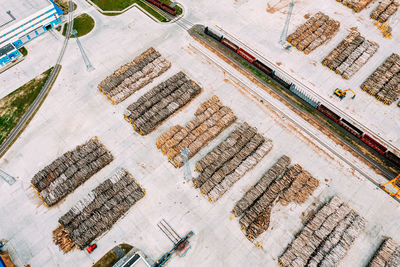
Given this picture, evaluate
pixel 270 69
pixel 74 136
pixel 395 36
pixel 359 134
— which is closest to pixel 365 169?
pixel 359 134

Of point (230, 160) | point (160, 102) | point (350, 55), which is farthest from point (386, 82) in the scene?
point (160, 102)

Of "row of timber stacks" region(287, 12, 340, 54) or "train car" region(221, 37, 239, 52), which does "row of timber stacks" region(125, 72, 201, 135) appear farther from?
"row of timber stacks" region(287, 12, 340, 54)

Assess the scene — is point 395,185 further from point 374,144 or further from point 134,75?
point 134,75

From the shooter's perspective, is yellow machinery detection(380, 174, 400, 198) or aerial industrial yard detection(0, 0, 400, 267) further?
yellow machinery detection(380, 174, 400, 198)

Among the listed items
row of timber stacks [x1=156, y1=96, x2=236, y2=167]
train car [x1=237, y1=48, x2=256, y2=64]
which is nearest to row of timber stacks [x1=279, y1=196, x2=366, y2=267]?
row of timber stacks [x1=156, y1=96, x2=236, y2=167]

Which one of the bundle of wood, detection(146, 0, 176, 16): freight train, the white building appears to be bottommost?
the bundle of wood

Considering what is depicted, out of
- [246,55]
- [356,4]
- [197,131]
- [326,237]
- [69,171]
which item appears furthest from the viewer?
[356,4]

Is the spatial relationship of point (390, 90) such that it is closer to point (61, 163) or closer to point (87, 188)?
point (87, 188)
